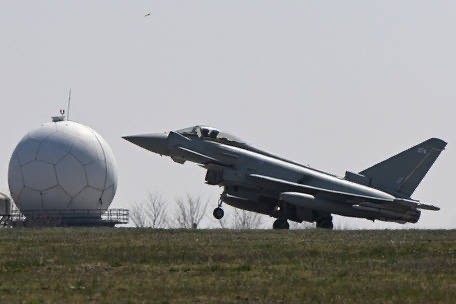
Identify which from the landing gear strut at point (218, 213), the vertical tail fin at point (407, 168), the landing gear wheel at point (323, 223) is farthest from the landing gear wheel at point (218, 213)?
the vertical tail fin at point (407, 168)

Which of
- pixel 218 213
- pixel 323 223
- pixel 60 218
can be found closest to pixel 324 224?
pixel 323 223

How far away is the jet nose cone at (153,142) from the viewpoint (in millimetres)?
43312

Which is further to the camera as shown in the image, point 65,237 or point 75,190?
point 75,190

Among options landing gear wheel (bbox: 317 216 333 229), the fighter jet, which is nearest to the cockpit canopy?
the fighter jet

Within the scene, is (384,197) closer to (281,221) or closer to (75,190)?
(281,221)

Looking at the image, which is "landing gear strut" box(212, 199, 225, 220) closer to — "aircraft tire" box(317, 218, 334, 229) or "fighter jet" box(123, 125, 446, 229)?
"fighter jet" box(123, 125, 446, 229)

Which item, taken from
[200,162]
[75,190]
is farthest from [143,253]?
[75,190]

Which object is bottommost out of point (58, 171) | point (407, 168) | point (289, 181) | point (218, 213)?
point (218, 213)

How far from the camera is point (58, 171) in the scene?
5519 cm

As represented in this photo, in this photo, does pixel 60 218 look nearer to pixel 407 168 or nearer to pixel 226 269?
pixel 407 168

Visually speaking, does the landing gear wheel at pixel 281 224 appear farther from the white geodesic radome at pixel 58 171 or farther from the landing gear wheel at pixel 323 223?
the white geodesic radome at pixel 58 171

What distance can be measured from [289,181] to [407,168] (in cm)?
510

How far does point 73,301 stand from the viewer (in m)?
17.4

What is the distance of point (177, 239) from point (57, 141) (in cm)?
2643
